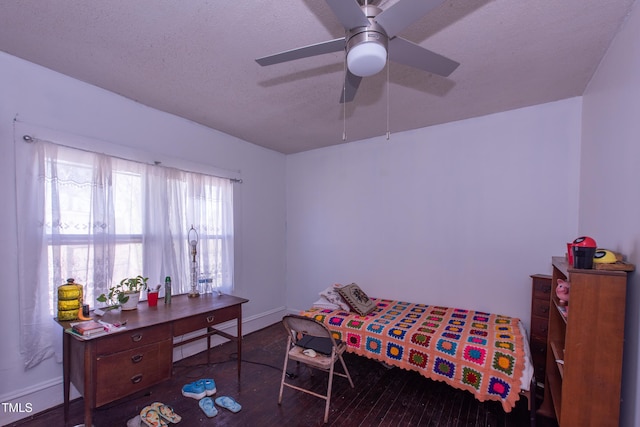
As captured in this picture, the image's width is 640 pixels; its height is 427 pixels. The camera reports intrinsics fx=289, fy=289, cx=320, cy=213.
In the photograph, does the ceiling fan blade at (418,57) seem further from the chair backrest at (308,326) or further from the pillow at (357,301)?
the pillow at (357,301)

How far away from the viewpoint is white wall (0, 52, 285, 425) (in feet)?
6.83

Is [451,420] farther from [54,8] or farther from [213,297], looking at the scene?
[54,8]

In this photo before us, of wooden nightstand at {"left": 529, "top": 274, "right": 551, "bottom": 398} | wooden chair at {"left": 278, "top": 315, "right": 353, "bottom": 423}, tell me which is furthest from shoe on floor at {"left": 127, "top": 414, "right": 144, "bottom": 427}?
wooden nightstand at {"left": 529, "top": 274, "right": 551, "bottom": 398}

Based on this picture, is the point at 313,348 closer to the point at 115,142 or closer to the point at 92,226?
the point at 92,226

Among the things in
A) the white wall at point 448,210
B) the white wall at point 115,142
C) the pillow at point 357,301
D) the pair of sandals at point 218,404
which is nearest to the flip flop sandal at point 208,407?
the pair of sandals at point 218,404

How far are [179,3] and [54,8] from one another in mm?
712

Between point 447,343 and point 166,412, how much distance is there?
7.31 feet

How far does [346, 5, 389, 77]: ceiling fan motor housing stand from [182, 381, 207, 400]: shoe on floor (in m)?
2.71

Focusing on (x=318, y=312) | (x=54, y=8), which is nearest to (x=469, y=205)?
(x=318, y=312)

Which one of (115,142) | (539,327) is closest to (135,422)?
(115,142)

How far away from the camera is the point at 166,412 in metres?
2.15

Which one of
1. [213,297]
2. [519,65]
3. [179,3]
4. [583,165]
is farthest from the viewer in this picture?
[213,297]

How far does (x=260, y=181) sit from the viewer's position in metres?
4.23

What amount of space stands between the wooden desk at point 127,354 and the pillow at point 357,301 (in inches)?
54.0
